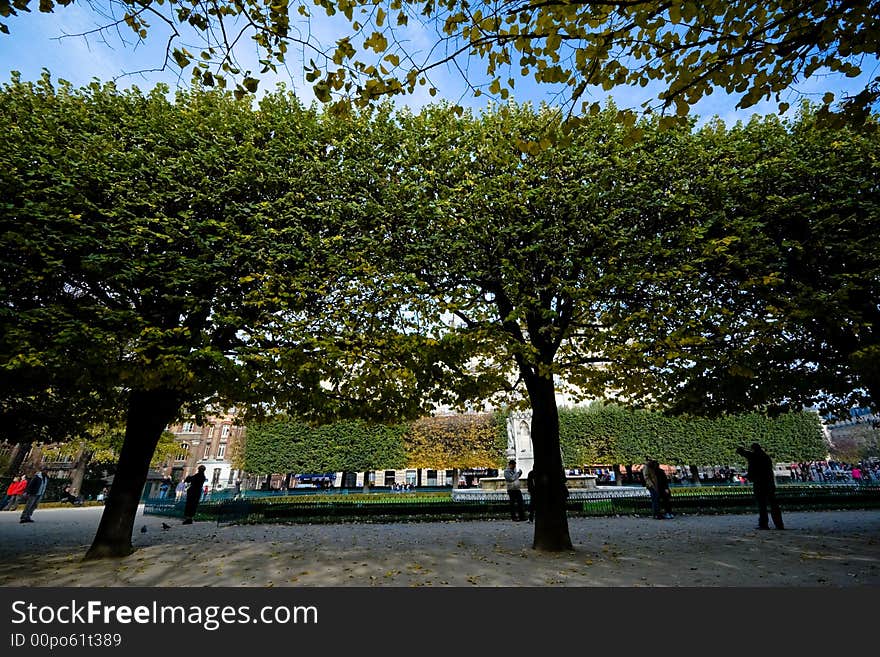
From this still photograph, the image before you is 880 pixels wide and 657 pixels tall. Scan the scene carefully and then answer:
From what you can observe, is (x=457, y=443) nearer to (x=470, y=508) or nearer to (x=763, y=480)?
(x=470, y=508)

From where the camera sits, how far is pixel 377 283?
9.16m

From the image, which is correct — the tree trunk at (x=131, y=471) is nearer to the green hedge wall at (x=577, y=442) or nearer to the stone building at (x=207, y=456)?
the green hedge wall at (x=577, y=442)

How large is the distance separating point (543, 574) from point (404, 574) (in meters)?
2.31

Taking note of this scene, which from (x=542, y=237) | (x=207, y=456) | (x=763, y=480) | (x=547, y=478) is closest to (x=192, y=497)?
(x=547, y=478)

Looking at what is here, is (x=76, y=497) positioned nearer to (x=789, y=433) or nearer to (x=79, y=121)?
(x=79, y=121)

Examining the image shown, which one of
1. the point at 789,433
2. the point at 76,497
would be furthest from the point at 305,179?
the point at 789,433

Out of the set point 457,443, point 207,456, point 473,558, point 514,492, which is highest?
point 457,443

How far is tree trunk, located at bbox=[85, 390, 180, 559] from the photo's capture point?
9203 millimetres

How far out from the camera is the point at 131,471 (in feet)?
30.8

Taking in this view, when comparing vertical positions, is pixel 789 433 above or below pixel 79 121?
below

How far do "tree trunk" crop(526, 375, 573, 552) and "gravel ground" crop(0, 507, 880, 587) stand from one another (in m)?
0.43

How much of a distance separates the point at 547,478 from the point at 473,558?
222 cm

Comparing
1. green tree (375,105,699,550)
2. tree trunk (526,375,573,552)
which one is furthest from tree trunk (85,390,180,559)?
tree trunk (526,375,573,552)

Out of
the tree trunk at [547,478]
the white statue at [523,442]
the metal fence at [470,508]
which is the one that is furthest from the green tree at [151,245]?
the white statue at [523,442]
